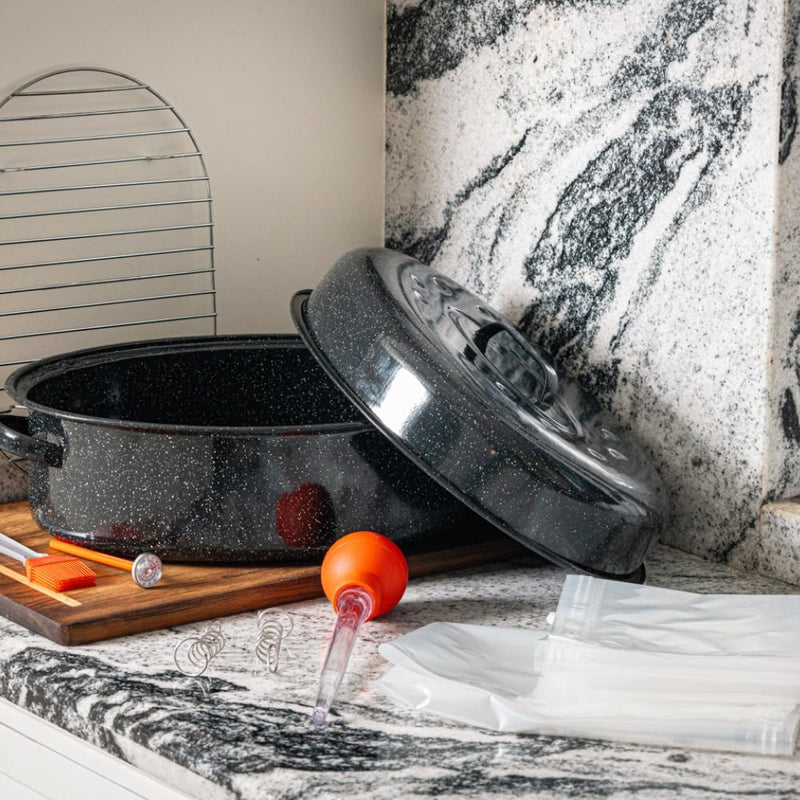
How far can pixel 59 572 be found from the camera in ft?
3.29

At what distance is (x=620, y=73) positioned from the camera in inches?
47.6

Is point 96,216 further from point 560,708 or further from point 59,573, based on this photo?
point 560,708

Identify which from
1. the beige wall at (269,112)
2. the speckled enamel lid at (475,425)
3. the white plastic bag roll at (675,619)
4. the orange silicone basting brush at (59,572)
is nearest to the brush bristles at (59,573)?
the orange silicone basting brush at (59,572)

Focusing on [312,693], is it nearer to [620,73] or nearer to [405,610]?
[405,610]

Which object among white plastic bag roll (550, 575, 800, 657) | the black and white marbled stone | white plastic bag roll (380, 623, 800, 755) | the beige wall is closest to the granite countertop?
white plastic bag roll (380, 623, 800, 755)

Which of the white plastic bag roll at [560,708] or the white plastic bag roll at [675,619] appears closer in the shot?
the white plastic bag roll at [560,708]

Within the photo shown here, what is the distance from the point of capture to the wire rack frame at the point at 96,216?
4.18ft

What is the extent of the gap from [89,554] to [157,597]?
105 millimetres

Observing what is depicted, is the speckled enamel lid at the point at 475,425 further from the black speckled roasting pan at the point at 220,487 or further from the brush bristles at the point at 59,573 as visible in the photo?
the brush bristles at the point at 59,573

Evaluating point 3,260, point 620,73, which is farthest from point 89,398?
point 620,73

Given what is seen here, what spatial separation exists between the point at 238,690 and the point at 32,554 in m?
0.29

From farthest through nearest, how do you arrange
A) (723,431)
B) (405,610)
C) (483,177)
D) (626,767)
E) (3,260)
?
(483,177), (3,260), (723,431), (405,610), (626,767)

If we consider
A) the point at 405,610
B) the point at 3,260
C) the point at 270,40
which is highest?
the point at 270,40

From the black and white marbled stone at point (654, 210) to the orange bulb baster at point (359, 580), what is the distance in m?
0.35
